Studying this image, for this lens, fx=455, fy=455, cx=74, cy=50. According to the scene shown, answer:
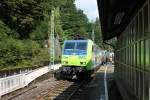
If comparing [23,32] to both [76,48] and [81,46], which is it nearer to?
[76,48]

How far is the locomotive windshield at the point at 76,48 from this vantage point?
A: 114 ft

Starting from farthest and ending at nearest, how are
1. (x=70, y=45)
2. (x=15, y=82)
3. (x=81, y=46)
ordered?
(x=70, y=45)
(x=81, y=46)
(x=15, y=82)

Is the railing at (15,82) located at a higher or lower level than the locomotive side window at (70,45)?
lower

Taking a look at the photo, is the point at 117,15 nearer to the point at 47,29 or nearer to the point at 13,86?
the point at 13,86

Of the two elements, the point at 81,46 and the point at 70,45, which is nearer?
the point at 81,46

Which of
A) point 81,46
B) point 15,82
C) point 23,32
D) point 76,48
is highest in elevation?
point 23,32

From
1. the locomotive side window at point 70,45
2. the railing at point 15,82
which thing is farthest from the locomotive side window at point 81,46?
the railing at point 15,82

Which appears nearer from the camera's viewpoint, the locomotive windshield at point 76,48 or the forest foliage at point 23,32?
the locomotive windshield at point 76,48

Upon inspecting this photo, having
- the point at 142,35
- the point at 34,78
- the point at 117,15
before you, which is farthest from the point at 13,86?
the point at 142,35

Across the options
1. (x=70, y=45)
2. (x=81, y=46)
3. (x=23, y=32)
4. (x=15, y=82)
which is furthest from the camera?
(x=23, y=32)

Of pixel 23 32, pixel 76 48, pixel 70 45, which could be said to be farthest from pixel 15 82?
pixel 23 32

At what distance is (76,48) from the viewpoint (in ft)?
115

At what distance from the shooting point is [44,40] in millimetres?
73438

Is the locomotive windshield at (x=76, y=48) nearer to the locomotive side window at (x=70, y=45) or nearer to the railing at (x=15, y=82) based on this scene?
the locomotive side window at (x=70, y=45)
